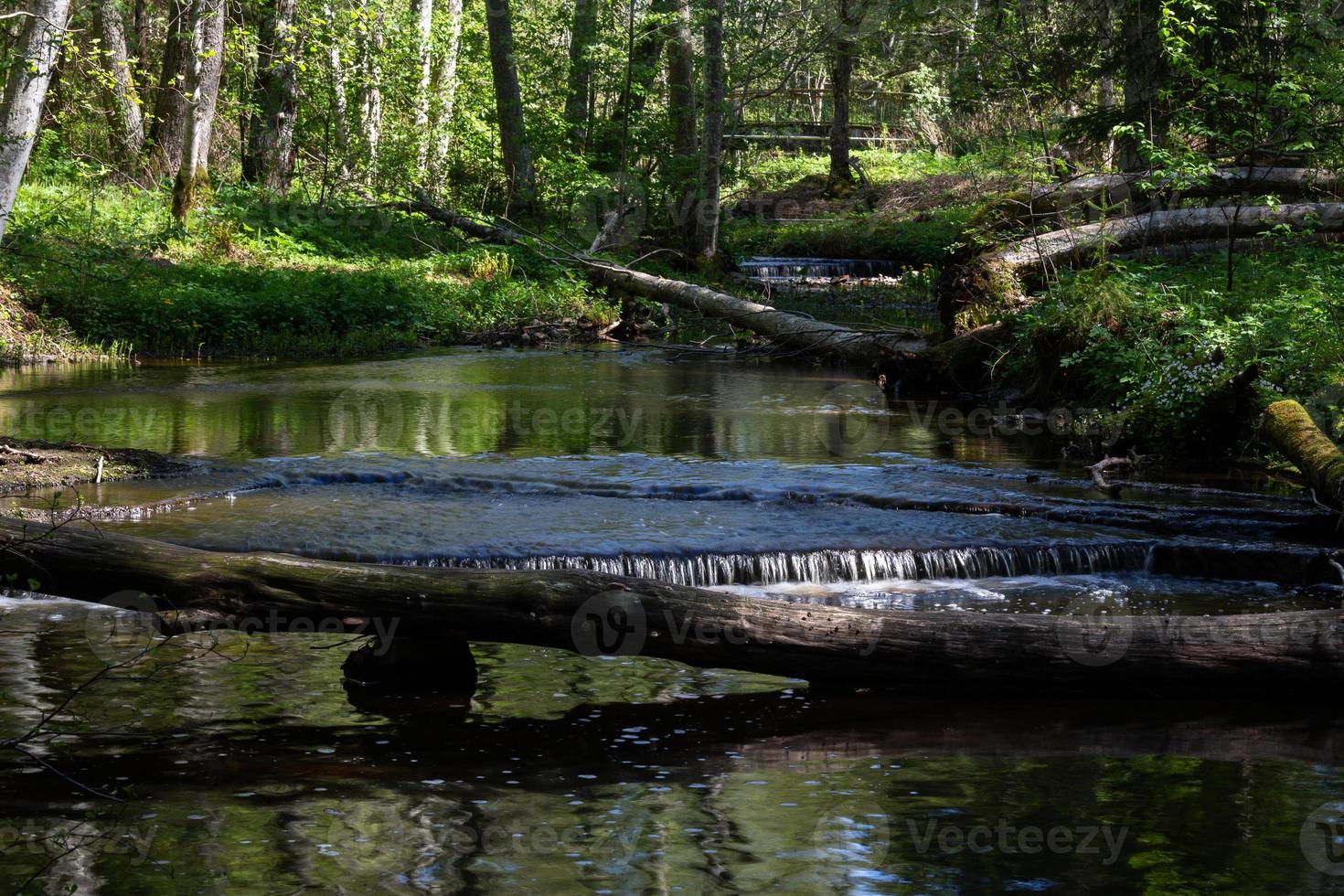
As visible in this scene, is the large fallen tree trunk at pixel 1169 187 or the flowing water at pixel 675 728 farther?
the large fallen tree trunk at pixel 1169 187

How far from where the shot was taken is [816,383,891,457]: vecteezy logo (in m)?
12.6

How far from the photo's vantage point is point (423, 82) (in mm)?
28375

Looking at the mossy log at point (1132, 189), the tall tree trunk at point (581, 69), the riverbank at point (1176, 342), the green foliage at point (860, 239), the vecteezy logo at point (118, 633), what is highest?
the tall tree trunk at point (581, 69)

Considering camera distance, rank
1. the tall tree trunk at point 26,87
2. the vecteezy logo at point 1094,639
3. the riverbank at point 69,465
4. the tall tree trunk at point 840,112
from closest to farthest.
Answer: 1. the vecteezy logo at point 1094,639
2. the riverbank at point 69,465
3. the tall tree trunk at point 26,87
4. the tall tree trunk at point 840,112

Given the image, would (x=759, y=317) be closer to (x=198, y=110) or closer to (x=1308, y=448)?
(x=198, y=110)

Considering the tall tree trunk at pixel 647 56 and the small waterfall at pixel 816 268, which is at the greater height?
the tall tree trunk at pixel 647 56

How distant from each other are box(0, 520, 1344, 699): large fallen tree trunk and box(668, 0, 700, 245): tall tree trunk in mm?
21072

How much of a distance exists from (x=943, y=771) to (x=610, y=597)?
1533 millimetres

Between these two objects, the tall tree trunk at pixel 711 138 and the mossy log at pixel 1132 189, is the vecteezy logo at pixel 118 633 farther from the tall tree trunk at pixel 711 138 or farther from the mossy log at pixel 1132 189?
the tall tree trunk at pixel 711 138

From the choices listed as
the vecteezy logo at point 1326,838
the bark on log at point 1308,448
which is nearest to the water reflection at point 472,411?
the bark on log at point 1308,448

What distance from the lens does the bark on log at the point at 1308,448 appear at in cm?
844

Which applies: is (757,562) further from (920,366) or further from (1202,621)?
(920,366)

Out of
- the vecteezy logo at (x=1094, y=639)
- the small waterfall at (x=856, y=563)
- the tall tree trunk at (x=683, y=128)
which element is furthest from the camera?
the tall tree trunk at (x=683, y=128)

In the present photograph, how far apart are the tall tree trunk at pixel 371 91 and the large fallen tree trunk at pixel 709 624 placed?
2138 centimetres
